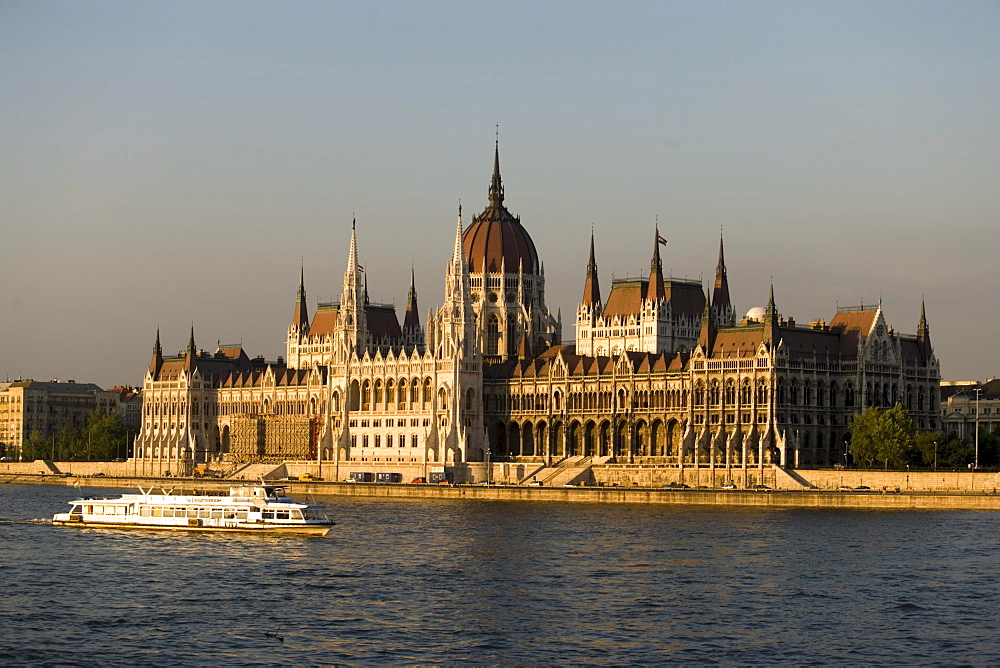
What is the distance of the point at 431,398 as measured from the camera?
18000 cm

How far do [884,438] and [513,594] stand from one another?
7485cm

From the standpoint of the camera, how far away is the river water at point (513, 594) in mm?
63812

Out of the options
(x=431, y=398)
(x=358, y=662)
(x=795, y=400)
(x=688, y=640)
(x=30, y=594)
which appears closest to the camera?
(x=358, y=662)

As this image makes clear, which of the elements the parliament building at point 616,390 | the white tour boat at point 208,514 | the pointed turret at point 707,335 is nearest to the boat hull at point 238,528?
the white tour boat at point 208,514

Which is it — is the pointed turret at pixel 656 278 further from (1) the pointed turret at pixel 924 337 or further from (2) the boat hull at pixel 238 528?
(2) the boat hull at pixel 238 528

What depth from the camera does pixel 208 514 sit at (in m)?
112

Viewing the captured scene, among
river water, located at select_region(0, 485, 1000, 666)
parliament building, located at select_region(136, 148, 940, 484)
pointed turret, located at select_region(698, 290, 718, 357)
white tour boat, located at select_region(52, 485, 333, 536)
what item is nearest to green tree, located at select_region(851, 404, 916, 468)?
parliament building, located at select_region(136, 148, 940, 484)

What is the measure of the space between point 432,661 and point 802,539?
158 feet

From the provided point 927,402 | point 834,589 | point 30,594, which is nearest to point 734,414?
point 927,402

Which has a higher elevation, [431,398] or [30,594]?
[431,398]

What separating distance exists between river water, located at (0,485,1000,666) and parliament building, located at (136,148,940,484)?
39.2 meters

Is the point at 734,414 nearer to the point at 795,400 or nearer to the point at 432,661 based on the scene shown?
the point at 795,400

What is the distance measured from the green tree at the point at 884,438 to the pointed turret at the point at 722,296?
4100 cm

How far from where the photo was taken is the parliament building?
15862 cm
